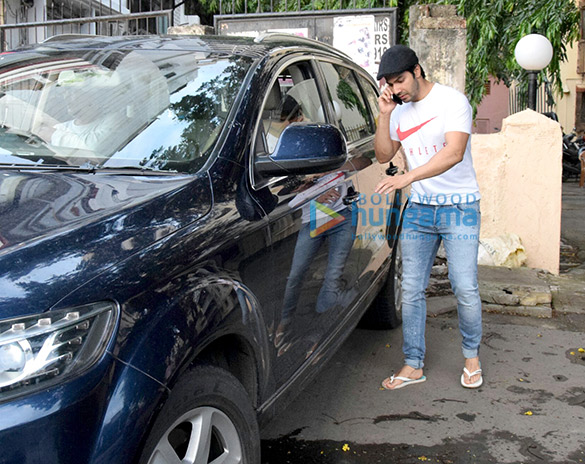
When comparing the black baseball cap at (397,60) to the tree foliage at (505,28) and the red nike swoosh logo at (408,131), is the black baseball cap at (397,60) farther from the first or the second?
the tree foliage at (505,28)

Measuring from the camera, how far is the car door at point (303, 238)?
8.40 feet

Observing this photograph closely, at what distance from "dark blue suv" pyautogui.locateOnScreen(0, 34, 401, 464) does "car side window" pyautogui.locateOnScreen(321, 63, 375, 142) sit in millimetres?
27

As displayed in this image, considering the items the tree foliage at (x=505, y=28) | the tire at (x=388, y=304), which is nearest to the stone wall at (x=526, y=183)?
the tire at (x=388, y=304)

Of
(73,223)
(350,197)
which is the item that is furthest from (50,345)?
(350,197)

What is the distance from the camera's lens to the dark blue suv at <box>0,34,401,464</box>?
1611 millimetres

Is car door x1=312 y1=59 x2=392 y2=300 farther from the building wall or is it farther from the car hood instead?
the building wall

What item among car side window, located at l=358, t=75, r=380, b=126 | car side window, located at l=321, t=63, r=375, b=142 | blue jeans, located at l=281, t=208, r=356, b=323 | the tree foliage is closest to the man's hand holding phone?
car side window, located at l=321, t=63, r=375, b=142

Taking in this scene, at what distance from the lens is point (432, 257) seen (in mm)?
3818

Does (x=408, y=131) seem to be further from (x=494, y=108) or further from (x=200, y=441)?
(x=494, y=108)

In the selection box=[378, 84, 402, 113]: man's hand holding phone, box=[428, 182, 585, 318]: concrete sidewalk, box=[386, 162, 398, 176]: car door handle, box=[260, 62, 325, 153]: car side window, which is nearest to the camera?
box=[260, 62, 325, 153]: car side window

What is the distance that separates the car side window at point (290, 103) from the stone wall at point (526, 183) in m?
3.48

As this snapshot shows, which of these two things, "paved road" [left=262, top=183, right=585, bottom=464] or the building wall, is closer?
"paved road" [left=262, top=183, right=585, bottom=464]

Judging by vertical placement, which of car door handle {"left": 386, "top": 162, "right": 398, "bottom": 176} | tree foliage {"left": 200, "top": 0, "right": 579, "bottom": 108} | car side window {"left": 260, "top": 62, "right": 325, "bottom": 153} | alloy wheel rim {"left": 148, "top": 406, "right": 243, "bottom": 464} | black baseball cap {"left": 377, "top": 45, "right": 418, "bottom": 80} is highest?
tree foliage {"left": 200, "top": 0, "right": 579, "bottom": 108}

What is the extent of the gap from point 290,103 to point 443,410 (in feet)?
5.83
